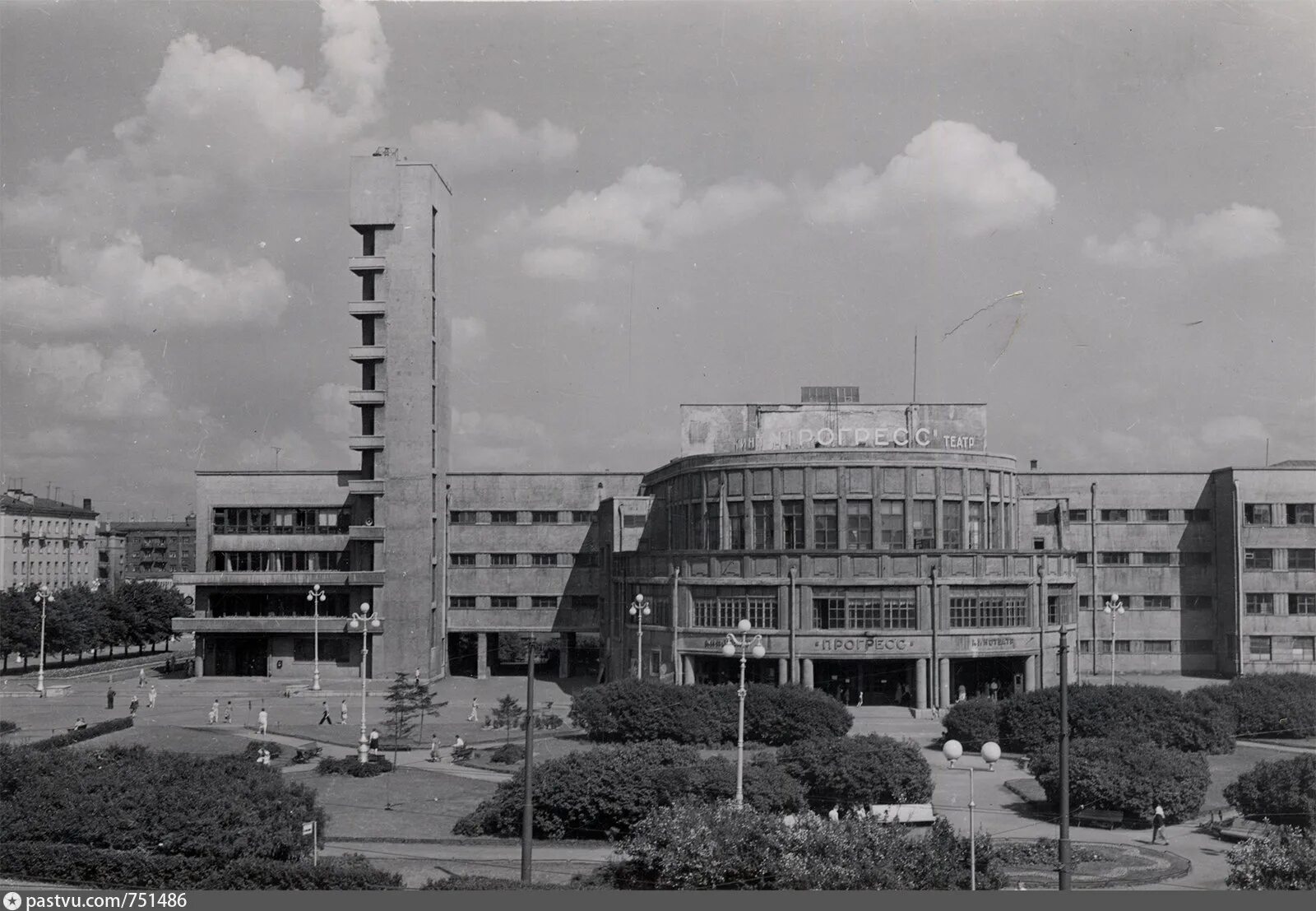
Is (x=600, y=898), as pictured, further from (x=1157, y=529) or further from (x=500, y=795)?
(x=1157, y=529)

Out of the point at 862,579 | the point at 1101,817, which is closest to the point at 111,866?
the point at 1101,817

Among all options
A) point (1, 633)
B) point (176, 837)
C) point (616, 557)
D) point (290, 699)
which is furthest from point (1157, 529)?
point (1, 633)

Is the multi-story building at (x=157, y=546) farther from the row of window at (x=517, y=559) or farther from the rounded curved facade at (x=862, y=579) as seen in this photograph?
the rounded curved facade at (x=862, y=579)

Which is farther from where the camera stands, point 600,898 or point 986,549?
point 986,549

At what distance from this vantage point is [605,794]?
35.2 meters

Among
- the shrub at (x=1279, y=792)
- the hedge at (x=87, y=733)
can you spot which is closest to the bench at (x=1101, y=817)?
the shrub at (x=1279, y=792)

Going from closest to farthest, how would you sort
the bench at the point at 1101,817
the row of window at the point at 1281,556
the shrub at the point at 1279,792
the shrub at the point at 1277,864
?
the shrub at the point at 1277,864 → the shrub at the point at 1279,792 → the bench at the point at 1101,817 → the row of window at the point at 1281,556

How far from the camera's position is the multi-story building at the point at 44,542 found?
12650 cm

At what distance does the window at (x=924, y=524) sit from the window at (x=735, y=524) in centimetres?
991

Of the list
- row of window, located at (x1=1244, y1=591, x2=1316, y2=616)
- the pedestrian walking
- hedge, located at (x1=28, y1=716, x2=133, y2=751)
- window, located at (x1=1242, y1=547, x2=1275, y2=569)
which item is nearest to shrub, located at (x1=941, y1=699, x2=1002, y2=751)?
the pedestrian walking

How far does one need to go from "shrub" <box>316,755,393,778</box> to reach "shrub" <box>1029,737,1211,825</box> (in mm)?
25430

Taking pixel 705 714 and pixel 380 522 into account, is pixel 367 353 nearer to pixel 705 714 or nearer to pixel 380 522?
pixel 380 522

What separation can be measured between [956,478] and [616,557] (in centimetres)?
2389

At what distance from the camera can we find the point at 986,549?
65250 mm
